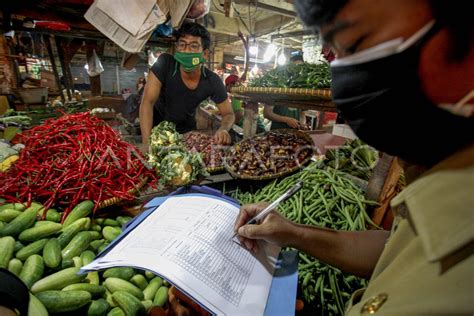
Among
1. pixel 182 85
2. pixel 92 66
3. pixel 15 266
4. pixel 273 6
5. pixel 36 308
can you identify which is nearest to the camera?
pixel 36 308

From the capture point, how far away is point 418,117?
0.62 m

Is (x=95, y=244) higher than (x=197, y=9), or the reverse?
(x=197, y=9)

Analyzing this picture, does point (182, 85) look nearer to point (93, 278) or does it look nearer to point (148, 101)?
point (148, 101)

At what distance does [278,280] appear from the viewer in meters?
1.14

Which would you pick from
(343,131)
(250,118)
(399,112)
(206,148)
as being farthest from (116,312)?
(343,131)

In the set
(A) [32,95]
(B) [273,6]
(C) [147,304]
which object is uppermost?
(B) [273,6]

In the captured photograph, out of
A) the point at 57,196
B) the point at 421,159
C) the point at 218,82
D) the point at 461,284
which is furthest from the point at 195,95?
the point at 461,284

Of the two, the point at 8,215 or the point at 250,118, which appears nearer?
the point at 8,215

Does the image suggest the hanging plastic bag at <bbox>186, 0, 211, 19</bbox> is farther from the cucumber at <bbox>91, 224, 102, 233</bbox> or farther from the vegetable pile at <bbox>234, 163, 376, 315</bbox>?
the cucumber at <bbox>91, 224, 102, 233</bbox>

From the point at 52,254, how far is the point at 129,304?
19.7 inches

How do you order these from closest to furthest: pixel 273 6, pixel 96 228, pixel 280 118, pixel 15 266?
pixel 15 266
pixel 96 228
pixel 280 118
pixel 273 6

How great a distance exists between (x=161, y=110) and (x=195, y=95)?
62 cm

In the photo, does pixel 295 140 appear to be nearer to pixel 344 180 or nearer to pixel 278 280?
pixel 344 180

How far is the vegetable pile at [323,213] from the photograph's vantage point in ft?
5.10
